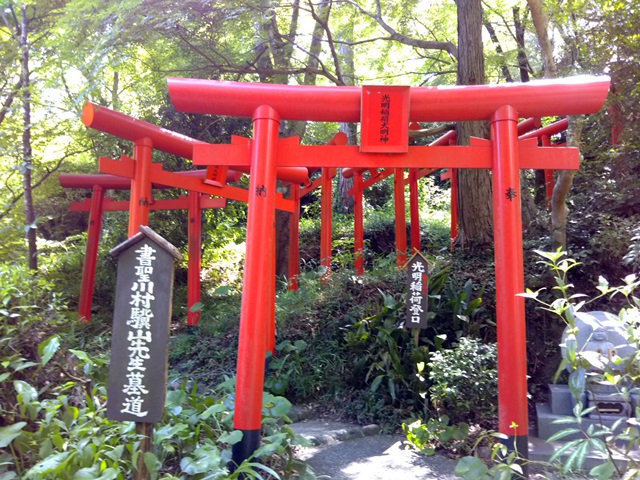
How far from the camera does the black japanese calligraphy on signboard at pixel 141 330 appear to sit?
9.74 ft

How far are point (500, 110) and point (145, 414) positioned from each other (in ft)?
11.8

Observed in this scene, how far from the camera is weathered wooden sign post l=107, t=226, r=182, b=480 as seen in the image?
9.74ft

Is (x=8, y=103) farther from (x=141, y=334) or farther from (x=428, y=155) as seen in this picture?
(x=141, y=334)

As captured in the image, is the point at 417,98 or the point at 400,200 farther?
the point at 400,200

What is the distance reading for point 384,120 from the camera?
186 inches

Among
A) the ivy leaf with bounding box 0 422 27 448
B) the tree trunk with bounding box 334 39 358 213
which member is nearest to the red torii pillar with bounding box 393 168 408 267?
the tree trunk with bounding box 334 39 358 213

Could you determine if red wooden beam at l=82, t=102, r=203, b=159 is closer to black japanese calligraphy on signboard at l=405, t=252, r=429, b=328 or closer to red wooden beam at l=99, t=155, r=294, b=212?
red wooden beam at l=99, t=155, r=294, b=212

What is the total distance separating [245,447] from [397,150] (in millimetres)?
2624

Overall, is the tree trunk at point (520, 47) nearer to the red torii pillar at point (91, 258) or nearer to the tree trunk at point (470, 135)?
the tree trunk at point (470, 135)

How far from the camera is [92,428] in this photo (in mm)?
3262

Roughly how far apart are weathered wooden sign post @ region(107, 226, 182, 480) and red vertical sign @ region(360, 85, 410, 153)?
2.24m

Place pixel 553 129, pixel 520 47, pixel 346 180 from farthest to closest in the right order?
pixel 346 180, pixel 520 47, pixel 553 129

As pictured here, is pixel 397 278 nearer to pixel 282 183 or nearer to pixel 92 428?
pixel 282 183

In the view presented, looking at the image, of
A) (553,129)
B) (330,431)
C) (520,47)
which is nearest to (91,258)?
(330,431)
